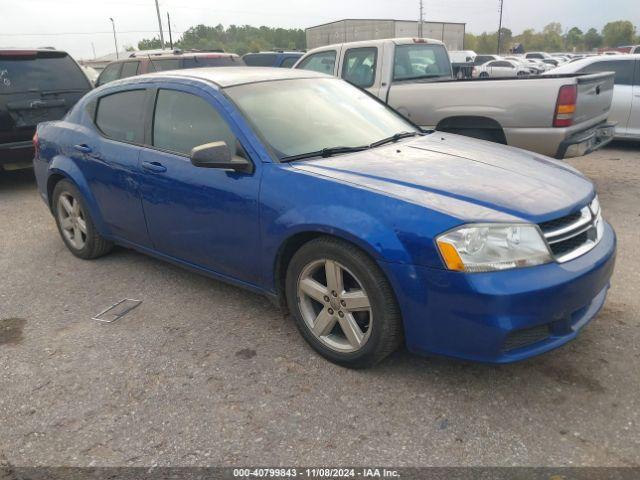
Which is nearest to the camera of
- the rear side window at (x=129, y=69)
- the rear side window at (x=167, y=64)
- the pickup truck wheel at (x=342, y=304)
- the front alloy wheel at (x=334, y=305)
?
the pickup truck wheel at (x=342, y=304)

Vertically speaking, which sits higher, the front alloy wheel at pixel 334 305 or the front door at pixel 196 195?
the front door at pixel 196 195

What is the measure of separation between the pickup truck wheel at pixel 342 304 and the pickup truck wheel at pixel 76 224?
2307 mm

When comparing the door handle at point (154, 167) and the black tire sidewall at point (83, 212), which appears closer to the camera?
the door handle at point (154, 167)

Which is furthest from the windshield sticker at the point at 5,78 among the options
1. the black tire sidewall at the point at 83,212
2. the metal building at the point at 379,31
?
the metal building at the point at 379,31

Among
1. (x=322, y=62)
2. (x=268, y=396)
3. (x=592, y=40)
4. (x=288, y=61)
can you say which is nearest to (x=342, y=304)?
(x=268, y=396)

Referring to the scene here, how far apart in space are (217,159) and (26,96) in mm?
5232

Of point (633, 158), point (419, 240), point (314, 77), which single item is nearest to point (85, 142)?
point (314, 77)

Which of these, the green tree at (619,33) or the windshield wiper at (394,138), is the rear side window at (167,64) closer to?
the windshield wiper at (394,138)

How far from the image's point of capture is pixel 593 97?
595cm

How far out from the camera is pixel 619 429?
2.46 metres

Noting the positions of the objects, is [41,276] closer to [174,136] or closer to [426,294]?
[174,136]

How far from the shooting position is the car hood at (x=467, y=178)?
2623 mm

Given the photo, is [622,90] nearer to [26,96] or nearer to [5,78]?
[26,96]

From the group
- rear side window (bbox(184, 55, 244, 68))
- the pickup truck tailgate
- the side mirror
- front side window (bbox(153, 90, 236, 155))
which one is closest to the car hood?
the side mirror
